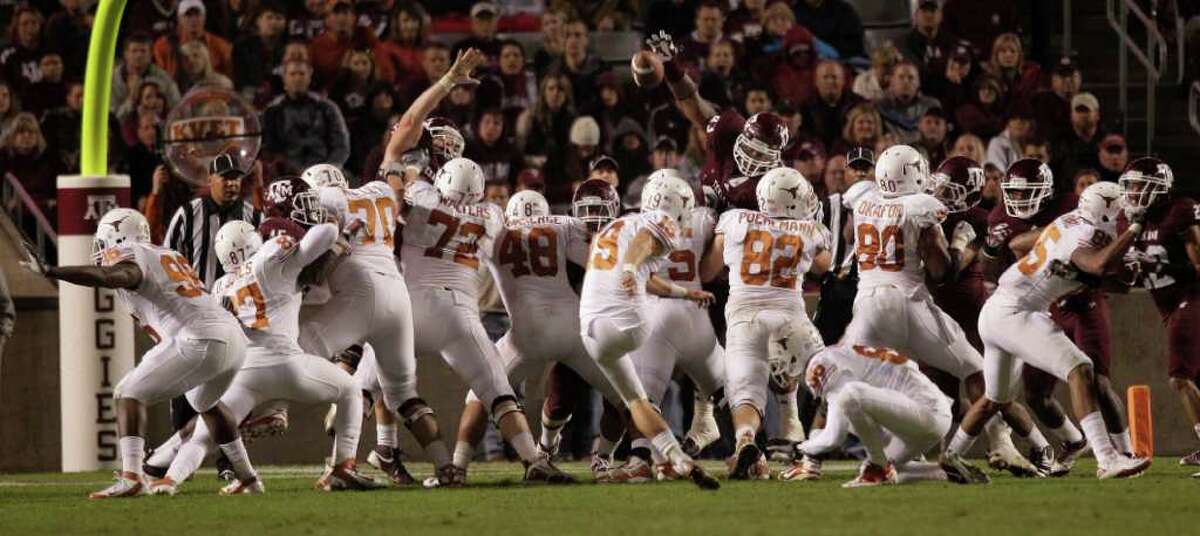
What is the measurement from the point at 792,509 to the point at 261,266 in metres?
3.44

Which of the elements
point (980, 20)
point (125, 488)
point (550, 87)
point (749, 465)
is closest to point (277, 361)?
point (125, 488)

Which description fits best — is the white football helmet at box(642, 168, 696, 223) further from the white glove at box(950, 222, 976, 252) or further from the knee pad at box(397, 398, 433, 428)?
the white glove at box(950, 222, 976, 252)

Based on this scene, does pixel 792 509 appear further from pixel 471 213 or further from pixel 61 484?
pixel 61 484

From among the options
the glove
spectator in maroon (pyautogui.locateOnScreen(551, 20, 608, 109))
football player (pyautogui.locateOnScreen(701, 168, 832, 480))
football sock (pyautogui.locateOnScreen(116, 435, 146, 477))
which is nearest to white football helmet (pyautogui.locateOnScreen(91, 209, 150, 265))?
football sock (pyautogui.locateOnScreen(116, 435, 146, 477))

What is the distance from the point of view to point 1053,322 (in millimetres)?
12039

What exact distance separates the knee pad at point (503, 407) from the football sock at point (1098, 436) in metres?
3.18

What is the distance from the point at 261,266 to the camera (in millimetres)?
11922

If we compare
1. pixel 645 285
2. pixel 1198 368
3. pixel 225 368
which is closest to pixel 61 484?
pixel 225 368

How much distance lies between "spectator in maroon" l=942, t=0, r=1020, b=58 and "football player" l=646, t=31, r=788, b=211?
5313mm

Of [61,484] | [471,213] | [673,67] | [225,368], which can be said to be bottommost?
[61,484]

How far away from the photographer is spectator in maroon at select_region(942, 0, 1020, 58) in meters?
19.2

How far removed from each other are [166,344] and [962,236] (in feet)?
15.8

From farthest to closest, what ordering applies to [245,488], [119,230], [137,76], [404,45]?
[404,45], [137,76], [245,488], [119,230]

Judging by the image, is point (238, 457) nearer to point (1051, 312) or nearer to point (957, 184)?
point (957, 184)
